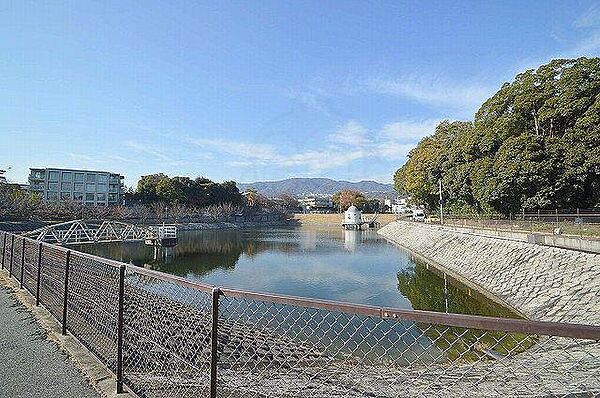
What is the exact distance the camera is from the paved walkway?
313cm

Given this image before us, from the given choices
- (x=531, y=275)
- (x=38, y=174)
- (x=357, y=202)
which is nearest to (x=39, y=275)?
(x=531, y=275)

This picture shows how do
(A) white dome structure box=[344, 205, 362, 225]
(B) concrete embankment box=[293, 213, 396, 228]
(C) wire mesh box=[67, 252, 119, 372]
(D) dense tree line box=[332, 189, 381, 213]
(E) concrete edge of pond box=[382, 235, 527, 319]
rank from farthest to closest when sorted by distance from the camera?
(D) dense tree line box=[332, 189, 381, 213] < (B) concrete embankment box=[293, 213, 396, 228] < (A) white dome structure box=[344, 205, 362, 225] < (E) concrete edge of pond box=[382, 235, 527, 319] < (C) wire mesh box=[67, 252, 119, 372]

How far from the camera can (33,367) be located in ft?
11.8

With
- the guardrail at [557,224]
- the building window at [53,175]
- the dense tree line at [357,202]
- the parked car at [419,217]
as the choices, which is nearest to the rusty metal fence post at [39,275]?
the guardrail at [557,224]

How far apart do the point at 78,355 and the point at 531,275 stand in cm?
1440

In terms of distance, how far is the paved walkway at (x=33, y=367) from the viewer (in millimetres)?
3127

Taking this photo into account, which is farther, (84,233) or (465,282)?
(84,233)

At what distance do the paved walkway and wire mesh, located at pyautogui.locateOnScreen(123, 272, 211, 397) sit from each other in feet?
1.49

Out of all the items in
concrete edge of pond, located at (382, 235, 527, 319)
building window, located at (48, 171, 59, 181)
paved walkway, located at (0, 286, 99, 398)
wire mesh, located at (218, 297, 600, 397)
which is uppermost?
building window, located at (48, 171, 59, 181)

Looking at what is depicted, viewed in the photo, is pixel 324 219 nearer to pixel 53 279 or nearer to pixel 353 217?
pixel 353 217

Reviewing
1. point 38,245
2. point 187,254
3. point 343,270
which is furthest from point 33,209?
point 38,245

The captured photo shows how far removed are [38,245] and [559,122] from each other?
79.5ft

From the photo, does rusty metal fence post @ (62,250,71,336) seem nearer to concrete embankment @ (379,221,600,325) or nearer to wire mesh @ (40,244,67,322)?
wire mesh @ (40,244,67,322)

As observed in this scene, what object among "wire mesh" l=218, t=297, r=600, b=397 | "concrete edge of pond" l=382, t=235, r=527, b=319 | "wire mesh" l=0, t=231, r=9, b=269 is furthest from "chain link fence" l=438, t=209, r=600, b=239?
"wire mesh" l=0, t=231, r=9, b=269
